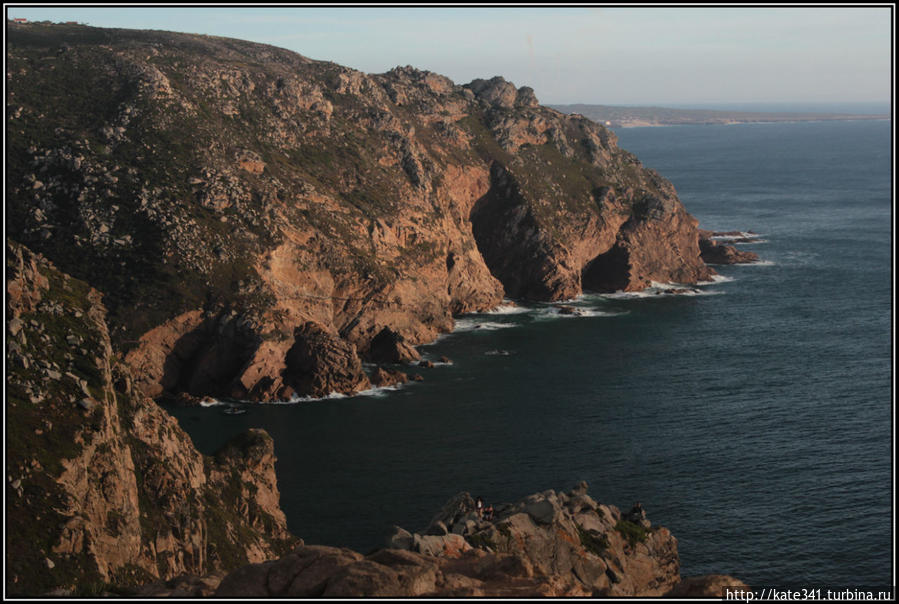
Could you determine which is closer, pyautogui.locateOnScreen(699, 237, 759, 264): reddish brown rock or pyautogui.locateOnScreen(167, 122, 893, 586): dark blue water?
pyautogui.locateOnScreen(167, 122, 893, 586): dark blue water

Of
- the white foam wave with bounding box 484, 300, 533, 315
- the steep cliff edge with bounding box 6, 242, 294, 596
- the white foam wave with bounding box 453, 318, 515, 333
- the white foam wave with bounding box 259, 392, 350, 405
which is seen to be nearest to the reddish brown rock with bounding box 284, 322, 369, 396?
the white foam wave with bounding box 259, 392, 350, 405

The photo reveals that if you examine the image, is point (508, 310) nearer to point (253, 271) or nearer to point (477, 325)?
point (477, 325)

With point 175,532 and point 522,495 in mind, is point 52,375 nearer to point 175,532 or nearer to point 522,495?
point 175,532

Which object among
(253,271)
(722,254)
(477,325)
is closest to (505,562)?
(253,271)

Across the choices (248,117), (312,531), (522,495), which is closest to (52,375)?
(312,531)

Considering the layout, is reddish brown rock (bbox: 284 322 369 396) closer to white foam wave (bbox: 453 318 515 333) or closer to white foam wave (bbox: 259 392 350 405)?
white foam wave (bbox: 259 392 350 405)
